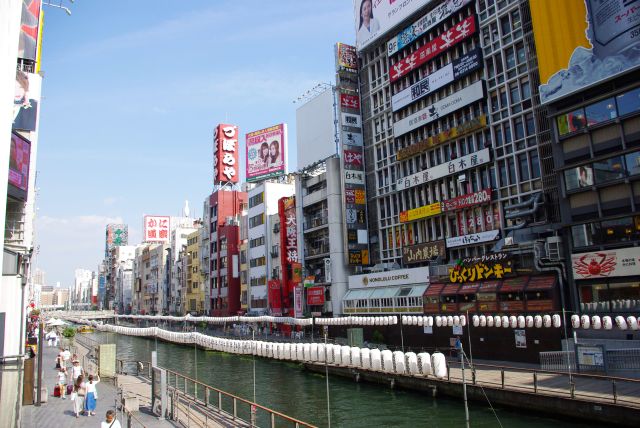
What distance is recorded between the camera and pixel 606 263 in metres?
36.4

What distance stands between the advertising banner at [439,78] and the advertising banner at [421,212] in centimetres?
1220

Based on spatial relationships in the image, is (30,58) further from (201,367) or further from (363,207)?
(363,207)

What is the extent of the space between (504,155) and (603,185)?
37.8 ft

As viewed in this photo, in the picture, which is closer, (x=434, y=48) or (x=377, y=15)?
(x=434, y=48)

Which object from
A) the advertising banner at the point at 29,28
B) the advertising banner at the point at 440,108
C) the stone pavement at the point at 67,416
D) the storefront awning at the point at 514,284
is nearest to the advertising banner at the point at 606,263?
the storefront awning at the point at 514,284

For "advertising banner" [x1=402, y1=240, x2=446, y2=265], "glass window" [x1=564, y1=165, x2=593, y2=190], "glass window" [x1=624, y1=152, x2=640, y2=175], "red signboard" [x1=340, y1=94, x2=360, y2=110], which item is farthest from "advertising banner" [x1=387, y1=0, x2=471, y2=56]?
"glass window" [x1=624, y1=152, x2=640, y2=175]

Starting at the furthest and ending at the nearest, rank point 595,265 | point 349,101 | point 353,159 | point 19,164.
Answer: point 349,101, point 353,159, point 595,265, point 19,164

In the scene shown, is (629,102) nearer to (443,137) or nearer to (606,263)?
(606,263)

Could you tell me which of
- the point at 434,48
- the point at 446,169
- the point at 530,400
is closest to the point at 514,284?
the point at 530,400

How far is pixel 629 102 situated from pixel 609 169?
474cm

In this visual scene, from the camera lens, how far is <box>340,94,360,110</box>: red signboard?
67438 mm

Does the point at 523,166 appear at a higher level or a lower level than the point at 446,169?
lower

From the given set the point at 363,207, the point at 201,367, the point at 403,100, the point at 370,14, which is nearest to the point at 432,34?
the point at 403,100

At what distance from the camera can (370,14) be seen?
219 feet
